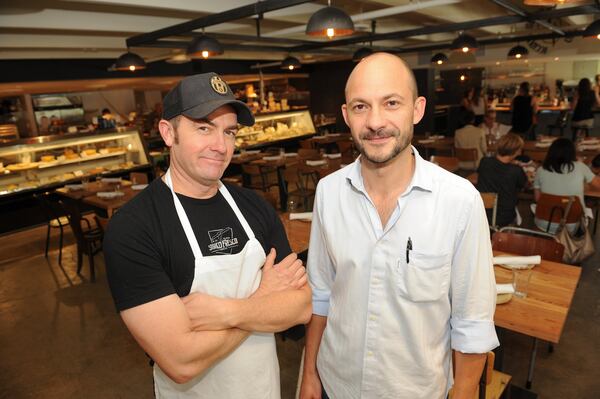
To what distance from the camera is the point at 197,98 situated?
4.80ft

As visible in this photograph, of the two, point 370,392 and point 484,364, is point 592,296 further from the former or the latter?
point 370,392

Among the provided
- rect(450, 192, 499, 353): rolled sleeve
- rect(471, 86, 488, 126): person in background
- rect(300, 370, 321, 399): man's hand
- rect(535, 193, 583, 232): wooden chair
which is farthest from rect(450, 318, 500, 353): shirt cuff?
rect(471, 86, 488, 126): person in background

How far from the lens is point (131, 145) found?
8.20 m

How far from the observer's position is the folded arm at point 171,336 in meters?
1.29

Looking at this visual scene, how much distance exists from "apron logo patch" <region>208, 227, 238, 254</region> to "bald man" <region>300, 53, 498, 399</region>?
37cm

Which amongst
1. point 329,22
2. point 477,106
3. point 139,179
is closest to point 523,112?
point 477,106

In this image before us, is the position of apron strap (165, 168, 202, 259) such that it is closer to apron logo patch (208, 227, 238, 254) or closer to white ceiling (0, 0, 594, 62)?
apron logo patch (208, 227, 238, 254)

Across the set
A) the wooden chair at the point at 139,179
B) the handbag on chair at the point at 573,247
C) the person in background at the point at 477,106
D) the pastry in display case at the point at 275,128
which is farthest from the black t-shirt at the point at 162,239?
the person in background at the point at 477,106

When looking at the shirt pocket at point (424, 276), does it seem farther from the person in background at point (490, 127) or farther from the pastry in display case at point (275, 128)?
the pastry in display case at point (275, 128)

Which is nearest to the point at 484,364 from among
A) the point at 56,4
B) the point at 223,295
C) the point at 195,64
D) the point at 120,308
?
the point at 223,295

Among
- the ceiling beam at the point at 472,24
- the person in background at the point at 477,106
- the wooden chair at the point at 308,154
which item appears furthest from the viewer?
the person in background at the point at 477,106

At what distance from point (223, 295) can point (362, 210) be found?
A: 1.97 feet

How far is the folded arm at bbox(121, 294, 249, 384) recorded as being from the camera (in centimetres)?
129

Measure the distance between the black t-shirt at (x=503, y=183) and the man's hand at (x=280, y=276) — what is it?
12.0ft
